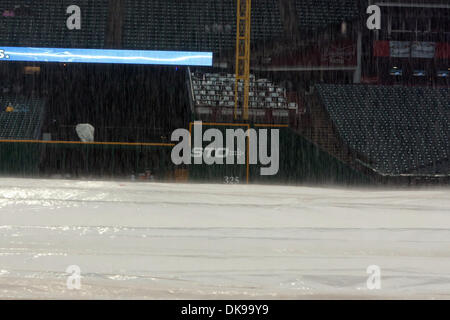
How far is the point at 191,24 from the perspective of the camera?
15945mm

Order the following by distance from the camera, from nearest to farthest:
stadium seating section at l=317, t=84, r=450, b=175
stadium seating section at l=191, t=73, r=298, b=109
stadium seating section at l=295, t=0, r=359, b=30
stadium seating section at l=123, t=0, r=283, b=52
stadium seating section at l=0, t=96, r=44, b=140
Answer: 1. stadium seating section at l=317, t=84, r=450, b=175
2. stadium seating section at l=0, t=96, r=44, b=140
3. stadium seating section at l=191, t=73, r=298, b=109
4. stadium seating section at l=123, t=0, r=283, b=52
5. stadium seating section at l=295, t=0, r=359, b=30

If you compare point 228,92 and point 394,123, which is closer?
point 394,123

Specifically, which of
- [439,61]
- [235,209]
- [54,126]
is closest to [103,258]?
[235,209]

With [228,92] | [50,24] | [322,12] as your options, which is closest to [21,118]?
[50,24]

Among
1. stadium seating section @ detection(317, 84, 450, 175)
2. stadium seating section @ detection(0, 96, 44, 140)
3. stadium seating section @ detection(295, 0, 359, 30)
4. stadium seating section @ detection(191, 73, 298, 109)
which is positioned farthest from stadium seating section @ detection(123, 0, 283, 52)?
stadium seating section @ detection(317, 84, 450, 175)

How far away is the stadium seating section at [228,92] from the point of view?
13.4 metres

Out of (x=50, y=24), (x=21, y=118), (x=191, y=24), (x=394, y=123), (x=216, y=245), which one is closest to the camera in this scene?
(x=216, y=245)

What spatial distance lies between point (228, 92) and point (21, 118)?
18.3 feet

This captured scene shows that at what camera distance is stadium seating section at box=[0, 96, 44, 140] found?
488 inches

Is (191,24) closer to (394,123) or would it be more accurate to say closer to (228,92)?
(228,92)

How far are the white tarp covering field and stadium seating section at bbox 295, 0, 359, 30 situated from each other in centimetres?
1512

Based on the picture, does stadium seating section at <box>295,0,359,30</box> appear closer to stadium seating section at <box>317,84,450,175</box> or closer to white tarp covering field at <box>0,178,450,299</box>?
stadium seating section at <box>317,84,450,175</box>

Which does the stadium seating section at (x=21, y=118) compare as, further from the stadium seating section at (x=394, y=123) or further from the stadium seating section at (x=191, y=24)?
the stadium seating section at (x=394, y=123)
